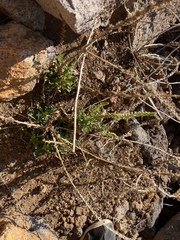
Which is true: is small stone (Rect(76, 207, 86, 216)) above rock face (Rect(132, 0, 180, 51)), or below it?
below

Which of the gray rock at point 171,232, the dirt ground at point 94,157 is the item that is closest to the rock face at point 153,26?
the dirt ground at point 94,157

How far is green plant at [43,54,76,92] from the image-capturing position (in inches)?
91.2

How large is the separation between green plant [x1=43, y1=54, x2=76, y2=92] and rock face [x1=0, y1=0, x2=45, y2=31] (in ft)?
0.80

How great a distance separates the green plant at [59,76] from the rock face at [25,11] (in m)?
0.24

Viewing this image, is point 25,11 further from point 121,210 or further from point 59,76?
point 121,210

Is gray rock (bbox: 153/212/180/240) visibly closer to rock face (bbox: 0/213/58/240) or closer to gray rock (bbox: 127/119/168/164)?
gray rock (bbox: 127/119/168/164)

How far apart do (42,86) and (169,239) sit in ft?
Result: 4.59

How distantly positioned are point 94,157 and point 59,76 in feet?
1.72

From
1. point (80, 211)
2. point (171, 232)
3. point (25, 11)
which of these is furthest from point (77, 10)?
point (171, 232)

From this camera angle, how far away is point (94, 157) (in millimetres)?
2373

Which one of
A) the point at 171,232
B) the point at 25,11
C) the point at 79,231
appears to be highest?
the point at 25,11

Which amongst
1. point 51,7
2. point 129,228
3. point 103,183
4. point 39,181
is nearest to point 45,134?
point 39,181

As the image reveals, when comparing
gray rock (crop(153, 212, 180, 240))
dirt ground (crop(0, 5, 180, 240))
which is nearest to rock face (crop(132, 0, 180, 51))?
dirt ground (crop(0, 5, 180, 240))

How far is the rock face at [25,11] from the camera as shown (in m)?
→ 2.13
